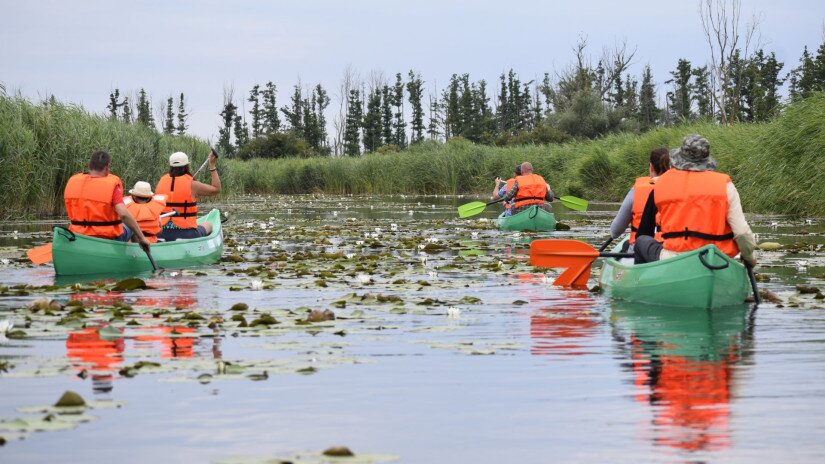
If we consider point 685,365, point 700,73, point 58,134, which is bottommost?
point 685,365

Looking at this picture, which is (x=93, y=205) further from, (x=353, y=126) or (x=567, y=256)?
(x=353, y=126)

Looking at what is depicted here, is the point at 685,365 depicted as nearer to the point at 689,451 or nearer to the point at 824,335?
the point at 824,335

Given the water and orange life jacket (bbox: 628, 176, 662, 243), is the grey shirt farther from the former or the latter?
the water

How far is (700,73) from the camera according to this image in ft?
274

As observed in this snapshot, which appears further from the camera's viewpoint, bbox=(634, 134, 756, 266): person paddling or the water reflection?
bbox=(634, 134, 756, 266): person paddling

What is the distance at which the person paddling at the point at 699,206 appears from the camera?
9.52m

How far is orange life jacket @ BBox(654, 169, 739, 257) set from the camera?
953 centimetres

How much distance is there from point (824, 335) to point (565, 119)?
200 feet

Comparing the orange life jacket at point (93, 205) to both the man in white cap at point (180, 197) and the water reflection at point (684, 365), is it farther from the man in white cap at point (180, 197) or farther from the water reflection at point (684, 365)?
the water reflection at point (684, 365)

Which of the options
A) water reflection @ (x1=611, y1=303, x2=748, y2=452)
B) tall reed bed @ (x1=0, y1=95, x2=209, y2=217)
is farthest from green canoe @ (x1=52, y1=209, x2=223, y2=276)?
tall reed bed @ (x1=0, y1=95, x2=209, y2=217)

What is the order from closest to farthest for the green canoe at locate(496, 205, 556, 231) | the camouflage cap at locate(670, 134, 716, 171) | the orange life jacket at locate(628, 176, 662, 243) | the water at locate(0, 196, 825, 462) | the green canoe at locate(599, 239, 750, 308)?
the water at locate(0, 196, 825, 462) < the green canoe at locate(599, 239, 750, 308) < the camouflage cap at locate(670, 134, 716, 171) < the orange life jacket at locate(628, 176, 662, 243) < the green canoe at locate(496, 205, 556, 231)

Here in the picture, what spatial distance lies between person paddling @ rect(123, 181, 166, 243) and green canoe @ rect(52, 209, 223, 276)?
228mm

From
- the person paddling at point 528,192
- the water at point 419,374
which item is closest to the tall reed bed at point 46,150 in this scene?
the person paddling at point 528,192

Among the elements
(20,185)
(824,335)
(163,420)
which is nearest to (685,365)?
(824,335)
